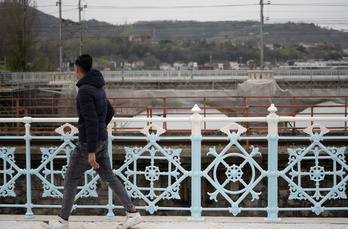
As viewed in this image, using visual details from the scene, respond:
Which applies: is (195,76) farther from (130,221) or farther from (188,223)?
(130,221)

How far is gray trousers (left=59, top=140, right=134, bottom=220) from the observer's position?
5.88 meters

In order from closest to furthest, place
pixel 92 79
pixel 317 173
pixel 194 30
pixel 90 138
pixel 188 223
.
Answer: pixel 90 138
pixel 92 79
pixel 188 223
pixel 317 173
pixel 194 30

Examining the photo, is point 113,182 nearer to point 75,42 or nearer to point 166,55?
point 166,55

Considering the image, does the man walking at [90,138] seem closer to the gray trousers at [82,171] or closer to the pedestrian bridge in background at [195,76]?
the gray trousers at [82,171]

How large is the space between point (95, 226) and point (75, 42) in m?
45.3

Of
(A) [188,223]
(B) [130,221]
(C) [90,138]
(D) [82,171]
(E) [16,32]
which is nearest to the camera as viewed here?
(C) [90,138]

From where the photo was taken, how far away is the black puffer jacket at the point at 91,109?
561cm

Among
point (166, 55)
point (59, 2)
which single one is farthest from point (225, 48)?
point (59, 2)

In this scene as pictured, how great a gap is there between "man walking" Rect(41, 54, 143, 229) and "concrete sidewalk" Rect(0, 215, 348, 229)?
12.1 inches

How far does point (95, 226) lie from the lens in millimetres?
6348

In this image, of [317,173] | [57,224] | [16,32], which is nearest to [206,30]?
[16,32]

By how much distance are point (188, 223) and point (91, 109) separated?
1.88 meters

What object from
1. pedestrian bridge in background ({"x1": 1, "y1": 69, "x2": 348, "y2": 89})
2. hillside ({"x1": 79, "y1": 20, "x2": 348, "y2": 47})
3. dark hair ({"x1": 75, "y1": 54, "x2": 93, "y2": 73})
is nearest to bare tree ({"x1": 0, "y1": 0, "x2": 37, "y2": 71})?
hillside ({"x1": 79, "y1": 20, "x2": 348, "y2": 47})

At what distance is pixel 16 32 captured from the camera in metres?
46.4
